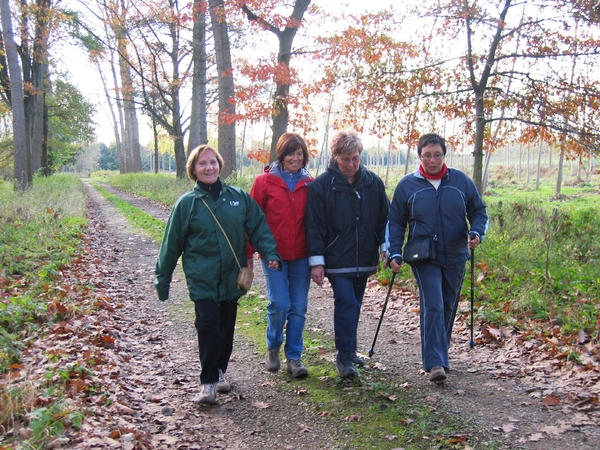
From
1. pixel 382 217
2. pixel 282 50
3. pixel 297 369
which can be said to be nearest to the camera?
pixel 297 369

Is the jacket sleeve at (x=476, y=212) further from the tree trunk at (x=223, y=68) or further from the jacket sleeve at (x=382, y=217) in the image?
the tree trunk at (x=223, y=68)

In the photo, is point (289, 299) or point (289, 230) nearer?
point (289, 230)

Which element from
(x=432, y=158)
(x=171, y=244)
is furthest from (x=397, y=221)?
(x=171, y=244)

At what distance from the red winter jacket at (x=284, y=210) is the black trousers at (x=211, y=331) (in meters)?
0.73

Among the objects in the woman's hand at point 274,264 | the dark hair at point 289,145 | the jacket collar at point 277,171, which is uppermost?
the dark hair at point 289,145

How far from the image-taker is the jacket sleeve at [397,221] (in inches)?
186

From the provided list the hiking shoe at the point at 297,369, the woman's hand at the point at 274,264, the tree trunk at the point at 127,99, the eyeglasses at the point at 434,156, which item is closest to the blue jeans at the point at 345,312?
the hiking shoe at the point at 297,369

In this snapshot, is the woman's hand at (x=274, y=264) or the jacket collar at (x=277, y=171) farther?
the jacket collar at (x=277, y=171)

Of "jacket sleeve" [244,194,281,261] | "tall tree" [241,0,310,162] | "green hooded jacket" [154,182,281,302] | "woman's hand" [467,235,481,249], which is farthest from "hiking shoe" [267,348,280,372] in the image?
"tall tree" [241,0,310,162]

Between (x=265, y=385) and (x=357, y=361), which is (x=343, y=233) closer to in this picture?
(x=357, y=361)

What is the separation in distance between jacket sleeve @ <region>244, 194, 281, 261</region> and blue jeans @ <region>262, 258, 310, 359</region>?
33 cm

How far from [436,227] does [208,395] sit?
2404mm

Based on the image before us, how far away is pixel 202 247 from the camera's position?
14.2 feet

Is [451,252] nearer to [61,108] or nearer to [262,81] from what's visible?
[262,81]
